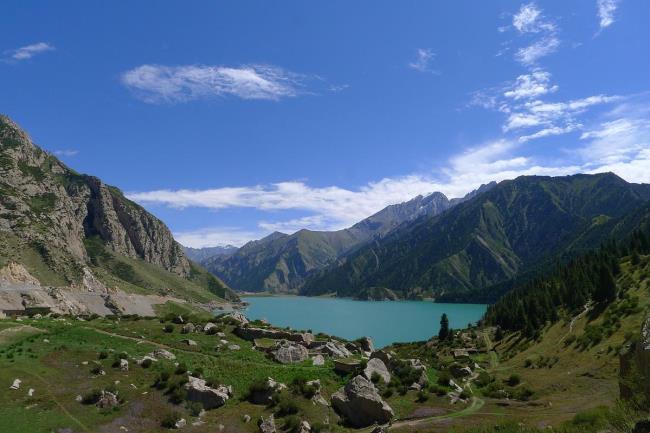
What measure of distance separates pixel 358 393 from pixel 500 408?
1196 cm

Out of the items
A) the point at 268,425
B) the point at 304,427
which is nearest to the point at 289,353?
the point at 268,425

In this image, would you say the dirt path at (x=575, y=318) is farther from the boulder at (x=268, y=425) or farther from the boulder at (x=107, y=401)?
the boulder at (x=107, y=401)

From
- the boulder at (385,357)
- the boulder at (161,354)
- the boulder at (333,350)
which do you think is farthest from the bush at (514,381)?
the boulder at (161,354)

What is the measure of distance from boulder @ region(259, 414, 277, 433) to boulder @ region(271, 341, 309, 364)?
1331 centimetres

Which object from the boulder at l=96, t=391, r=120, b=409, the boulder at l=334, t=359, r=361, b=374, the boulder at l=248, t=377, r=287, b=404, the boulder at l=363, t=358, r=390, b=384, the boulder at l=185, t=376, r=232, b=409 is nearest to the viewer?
the boulder at l=96, t=391, r=120, b=409

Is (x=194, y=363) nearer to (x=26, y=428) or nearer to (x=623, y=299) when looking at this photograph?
(x=26, y=428)

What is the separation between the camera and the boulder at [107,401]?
32.0 m

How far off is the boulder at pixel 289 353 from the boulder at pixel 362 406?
36.6ft

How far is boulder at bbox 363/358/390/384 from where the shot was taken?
131 feet

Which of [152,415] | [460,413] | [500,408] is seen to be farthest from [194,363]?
[500,408]

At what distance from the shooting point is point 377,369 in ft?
135

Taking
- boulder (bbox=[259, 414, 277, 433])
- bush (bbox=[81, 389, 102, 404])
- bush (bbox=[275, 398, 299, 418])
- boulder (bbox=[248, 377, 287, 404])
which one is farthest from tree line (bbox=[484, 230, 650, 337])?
bush (bbox=[81, 389, 102, 404])

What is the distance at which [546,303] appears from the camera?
8981 centimetres

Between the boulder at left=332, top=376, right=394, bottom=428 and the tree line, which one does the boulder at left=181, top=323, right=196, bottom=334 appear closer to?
the boulder at left=332, top=376, right=394, bottom=428
